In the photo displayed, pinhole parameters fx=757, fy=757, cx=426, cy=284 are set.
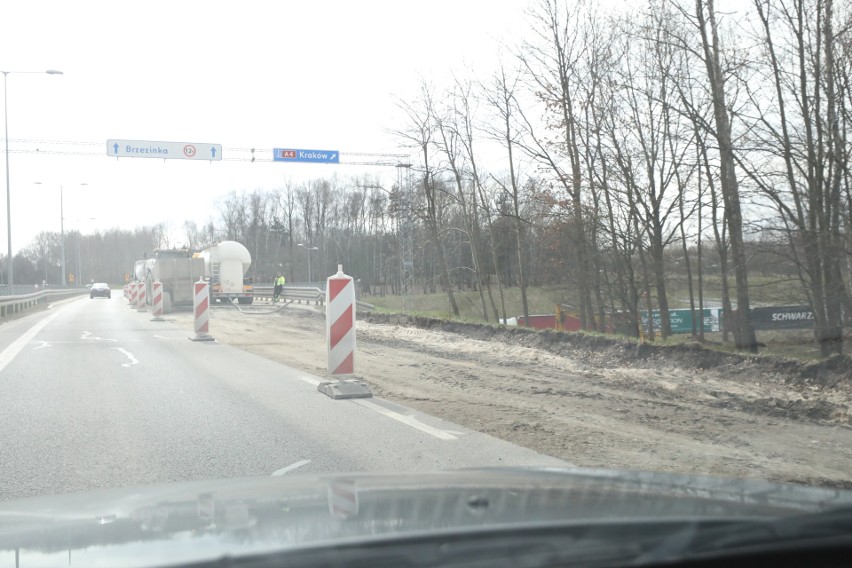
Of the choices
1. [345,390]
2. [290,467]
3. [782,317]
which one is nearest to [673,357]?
[345,390]

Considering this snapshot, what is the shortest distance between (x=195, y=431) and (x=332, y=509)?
525 centimetres

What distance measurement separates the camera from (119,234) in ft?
473

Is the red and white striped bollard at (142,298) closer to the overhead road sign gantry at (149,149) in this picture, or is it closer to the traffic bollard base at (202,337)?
the overhead road sign gantry at (149,149)

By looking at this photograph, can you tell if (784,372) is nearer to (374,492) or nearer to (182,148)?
(374,492)

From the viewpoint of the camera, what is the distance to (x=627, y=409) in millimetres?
8945

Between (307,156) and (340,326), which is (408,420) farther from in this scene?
(307,156)

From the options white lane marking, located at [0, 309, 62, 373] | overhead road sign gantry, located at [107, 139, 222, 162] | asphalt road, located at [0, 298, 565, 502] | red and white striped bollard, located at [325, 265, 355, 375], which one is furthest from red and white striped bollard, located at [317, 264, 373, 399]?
overhead road sign gantry, located at [107, 139, 222, 162]

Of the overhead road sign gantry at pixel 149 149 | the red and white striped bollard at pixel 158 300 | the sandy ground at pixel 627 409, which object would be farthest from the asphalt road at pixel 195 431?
the overhead road sign gantry at pixel 149 149

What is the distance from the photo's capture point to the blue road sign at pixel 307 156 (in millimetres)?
32281

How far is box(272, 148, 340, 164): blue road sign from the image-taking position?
32281 mm

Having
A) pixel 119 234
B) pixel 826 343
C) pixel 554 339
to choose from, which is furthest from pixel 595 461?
pixel 119 234

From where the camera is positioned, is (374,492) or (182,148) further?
(182,148)

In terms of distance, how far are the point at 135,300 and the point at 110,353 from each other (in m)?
29.2

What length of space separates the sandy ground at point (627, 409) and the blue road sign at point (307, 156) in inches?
698
